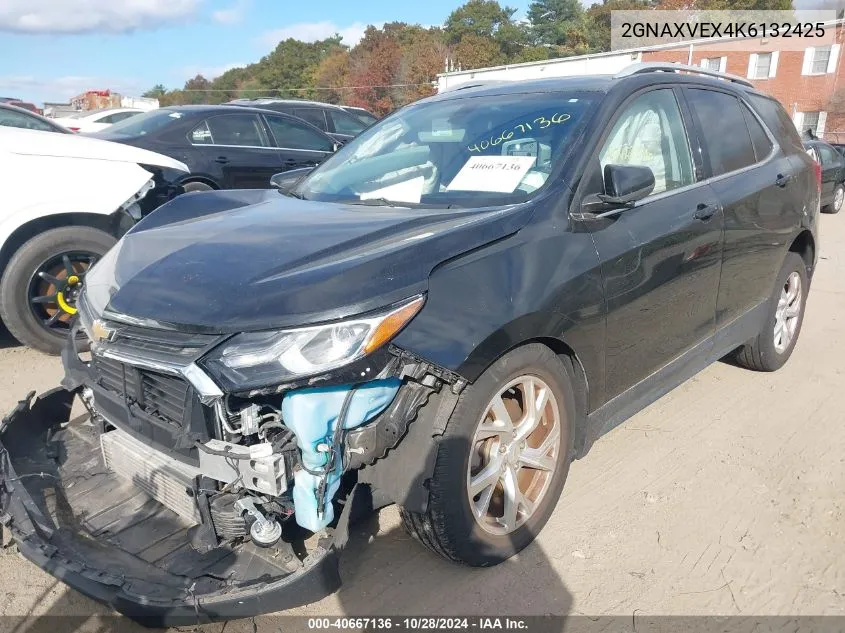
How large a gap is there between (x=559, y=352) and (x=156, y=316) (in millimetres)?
1539

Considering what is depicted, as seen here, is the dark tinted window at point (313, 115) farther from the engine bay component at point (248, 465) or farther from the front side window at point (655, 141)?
the engine bay component at point (248, 465)

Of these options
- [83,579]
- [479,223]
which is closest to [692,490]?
[479,223]

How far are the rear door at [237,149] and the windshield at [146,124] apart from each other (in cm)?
34

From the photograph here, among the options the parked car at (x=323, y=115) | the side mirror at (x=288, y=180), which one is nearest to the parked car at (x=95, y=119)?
the parked car at (x=323, y=115)

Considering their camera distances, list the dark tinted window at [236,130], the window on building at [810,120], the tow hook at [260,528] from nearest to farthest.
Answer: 1. the tow hook at [260,528]
2. the dark tinted window at [236,130]
3. the window on building at [810,120]

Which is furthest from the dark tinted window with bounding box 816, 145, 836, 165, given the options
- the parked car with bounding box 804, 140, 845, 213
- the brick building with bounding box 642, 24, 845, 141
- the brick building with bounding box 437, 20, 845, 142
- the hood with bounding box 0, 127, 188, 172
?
the brick building with bounding box 642, 24, 845, 141

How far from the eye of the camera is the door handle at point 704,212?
11.0 feet

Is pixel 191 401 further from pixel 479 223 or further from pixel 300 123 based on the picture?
pixel 300 123

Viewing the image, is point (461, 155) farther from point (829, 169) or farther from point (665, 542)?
point (829, 169)

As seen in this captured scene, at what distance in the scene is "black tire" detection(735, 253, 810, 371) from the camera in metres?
4.36

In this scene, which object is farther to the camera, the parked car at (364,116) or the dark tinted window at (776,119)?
the parked car at (364,116)

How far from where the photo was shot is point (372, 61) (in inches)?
2408

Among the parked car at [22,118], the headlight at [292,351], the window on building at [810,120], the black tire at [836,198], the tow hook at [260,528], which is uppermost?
the parked car at [22,118]

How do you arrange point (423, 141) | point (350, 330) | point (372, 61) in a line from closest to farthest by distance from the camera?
point (350, 330) < point (423, 141) < point (372, 61)
